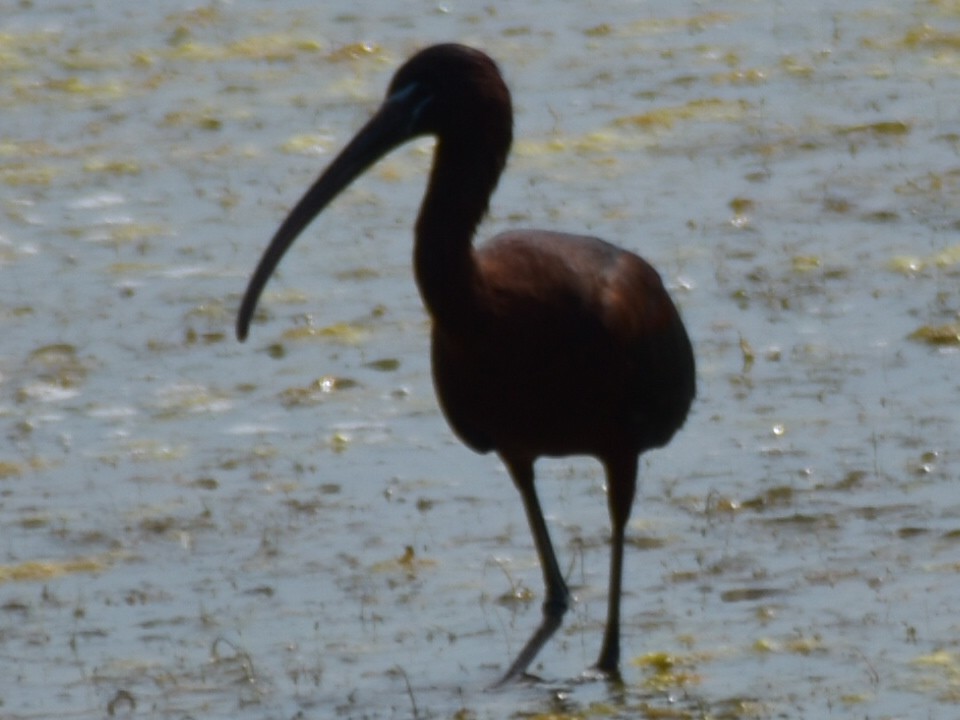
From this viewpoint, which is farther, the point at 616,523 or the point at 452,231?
the point at 616,523

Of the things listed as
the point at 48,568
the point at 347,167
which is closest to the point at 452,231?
the point at 347,167

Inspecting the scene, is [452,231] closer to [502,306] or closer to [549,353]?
[502,306]

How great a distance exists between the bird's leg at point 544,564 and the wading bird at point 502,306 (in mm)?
14

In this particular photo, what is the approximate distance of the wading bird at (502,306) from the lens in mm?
5629

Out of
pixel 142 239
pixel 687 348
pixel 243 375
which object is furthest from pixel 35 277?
pixel 687 348

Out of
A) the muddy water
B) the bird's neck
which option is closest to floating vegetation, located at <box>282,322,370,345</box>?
the muddy water

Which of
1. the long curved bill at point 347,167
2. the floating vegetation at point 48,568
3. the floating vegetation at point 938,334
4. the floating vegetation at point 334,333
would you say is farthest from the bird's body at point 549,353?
the floating vegetation at point 334,333

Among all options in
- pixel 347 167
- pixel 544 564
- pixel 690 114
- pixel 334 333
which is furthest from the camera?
pixel 690 114

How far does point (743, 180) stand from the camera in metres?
10.5

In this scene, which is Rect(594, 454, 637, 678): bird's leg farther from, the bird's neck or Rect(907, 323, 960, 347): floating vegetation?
Rect(907, 323, 960, 347): floating vegetation

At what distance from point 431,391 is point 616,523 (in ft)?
7.08

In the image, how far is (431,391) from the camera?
27.0 feet

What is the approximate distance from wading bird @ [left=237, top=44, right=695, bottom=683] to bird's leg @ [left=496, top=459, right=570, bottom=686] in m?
0.01

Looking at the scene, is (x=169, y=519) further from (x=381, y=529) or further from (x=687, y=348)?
(x=687, y=348)
